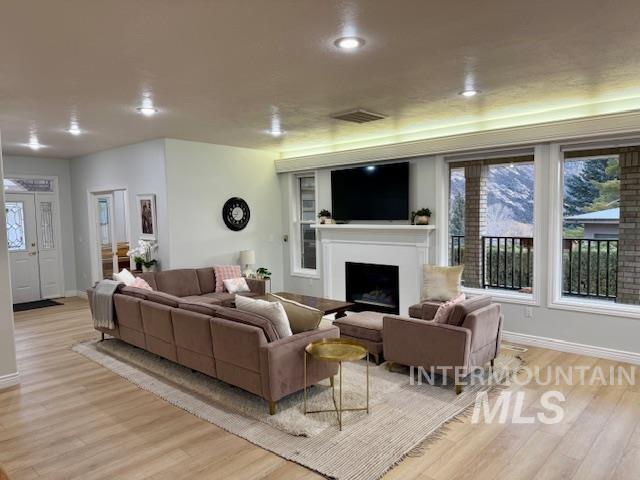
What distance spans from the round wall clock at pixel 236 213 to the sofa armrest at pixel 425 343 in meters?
3.61

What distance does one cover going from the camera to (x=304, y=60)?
304 centimetres

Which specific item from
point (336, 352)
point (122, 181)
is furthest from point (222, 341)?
point (122, 181)

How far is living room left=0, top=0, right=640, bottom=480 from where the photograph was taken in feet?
8.84

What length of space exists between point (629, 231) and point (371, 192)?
3.17m

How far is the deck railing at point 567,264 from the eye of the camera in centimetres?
509

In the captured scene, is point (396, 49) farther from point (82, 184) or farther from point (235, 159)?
point (82, 184)

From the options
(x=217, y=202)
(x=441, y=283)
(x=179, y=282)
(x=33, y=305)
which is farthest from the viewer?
(x=33, y=305)

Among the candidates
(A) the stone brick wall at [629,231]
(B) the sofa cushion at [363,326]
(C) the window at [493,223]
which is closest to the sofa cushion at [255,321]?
(B) the sofa cushion at [363,326]

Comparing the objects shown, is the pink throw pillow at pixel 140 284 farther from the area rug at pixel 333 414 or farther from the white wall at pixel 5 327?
the white wall at pixel 5 327

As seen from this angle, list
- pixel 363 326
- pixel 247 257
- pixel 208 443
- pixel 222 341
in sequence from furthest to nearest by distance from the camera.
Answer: pixel 247 257
pixel 363 326
pixel 222 341
pixel 208 443

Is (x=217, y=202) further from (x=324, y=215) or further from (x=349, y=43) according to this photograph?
(x=349, y=43)

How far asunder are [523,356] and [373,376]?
1769 millimetres

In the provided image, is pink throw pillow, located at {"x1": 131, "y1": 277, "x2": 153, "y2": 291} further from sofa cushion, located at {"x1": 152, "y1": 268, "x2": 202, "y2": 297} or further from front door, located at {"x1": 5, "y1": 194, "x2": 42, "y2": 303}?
front door, located at {"x1": 5, "y1": 194, "x2": 42, "y2": 303}

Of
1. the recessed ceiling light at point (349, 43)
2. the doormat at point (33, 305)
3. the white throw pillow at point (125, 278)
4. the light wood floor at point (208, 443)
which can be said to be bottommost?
the light wood floor at point (208, 443)
